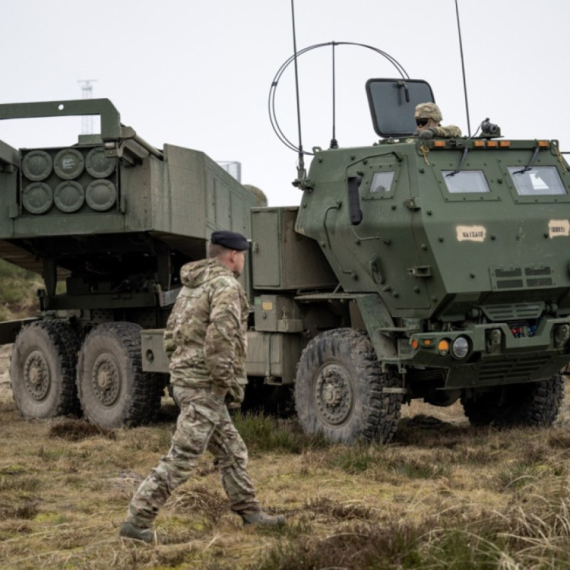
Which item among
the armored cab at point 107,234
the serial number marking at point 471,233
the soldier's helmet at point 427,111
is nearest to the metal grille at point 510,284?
the serial number marking at point 471,233

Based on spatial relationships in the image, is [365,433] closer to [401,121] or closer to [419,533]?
[401,121]

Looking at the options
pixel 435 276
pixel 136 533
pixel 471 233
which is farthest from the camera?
pixel 471 233

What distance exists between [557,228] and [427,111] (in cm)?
166

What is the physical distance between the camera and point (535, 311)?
36.0 feet

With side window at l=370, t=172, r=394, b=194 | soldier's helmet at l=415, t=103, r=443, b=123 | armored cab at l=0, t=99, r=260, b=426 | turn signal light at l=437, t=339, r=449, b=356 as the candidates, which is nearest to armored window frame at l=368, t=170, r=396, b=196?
side window at l=370, t=172, r=394, b=194

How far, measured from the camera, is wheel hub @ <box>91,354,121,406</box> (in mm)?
14172

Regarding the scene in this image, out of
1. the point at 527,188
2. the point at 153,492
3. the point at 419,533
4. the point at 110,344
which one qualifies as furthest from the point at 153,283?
the point at 419,533

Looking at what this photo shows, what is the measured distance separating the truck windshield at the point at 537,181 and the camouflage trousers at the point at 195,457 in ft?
15.4

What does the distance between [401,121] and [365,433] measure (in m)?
3.19

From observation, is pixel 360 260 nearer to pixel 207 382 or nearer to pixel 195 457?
pixel 207 382

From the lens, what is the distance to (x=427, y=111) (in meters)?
11.7

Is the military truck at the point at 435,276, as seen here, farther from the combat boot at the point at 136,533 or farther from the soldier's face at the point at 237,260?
the combat boot at the point at 136,533

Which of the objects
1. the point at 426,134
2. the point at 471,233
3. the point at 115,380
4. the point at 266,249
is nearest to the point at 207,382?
the point at 471,233

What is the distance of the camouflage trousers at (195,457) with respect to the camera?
707 centimetres
